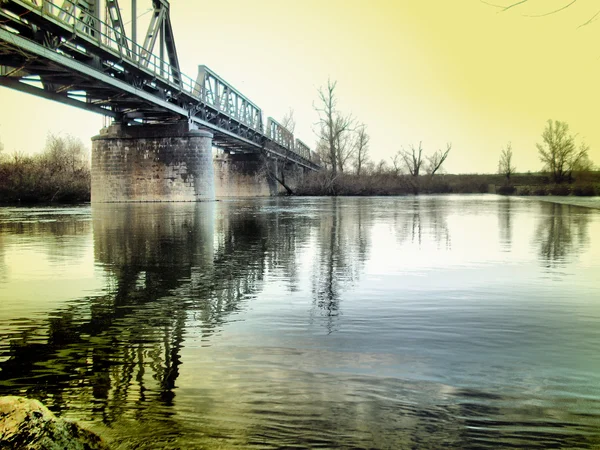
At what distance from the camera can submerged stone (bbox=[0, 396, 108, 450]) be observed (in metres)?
1.83

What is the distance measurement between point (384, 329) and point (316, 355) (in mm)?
930

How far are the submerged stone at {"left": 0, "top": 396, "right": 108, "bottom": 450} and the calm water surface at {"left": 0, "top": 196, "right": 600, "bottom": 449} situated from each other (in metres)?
0.38

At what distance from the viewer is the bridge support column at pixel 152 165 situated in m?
44.4

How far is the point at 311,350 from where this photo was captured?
3.70m

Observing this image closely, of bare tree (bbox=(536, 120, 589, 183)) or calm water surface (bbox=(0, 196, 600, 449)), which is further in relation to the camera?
bare tree (bbox=(536, 120, 589, 183))

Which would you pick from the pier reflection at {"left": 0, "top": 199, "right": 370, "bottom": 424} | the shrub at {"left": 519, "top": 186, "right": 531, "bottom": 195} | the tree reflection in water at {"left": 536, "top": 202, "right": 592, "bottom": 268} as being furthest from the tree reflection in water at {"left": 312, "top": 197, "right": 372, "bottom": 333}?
the shrub at {"left": 519, "top": 186, "right": 531, "bottom": 195}

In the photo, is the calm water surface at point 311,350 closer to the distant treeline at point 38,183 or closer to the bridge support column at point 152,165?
→ the bridge support column at point 152,165

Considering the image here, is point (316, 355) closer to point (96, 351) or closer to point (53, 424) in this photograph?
point (96, 351)

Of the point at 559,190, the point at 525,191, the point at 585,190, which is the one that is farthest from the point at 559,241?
the point at 525,191

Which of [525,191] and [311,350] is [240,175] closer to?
[525,191]

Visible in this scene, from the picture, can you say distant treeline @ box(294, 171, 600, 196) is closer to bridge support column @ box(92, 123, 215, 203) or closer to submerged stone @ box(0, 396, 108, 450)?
bridge support column @ box(92, 123, 215, 203)

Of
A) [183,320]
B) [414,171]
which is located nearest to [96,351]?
[183,320]

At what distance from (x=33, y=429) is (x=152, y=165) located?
147 feet

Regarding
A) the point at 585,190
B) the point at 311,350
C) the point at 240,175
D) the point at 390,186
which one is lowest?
the point at 311,350
